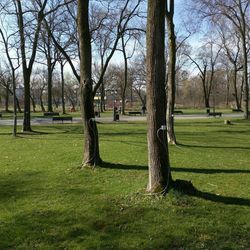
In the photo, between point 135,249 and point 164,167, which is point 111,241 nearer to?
point 135,249

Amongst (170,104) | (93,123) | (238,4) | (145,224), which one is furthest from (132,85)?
(145,224)

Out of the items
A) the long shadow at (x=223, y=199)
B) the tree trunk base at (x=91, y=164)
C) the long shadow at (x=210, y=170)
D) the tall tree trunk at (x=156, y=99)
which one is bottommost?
the long shadow at (x=210, y=170)

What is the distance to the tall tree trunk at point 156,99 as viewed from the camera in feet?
25.7

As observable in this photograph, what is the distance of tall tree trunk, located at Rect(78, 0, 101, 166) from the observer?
437 inches

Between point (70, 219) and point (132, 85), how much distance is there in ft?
249

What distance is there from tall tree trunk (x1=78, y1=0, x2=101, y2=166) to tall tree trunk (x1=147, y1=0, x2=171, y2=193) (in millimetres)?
3584

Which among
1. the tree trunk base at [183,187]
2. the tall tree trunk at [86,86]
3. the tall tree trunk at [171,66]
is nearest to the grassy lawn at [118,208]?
the tree trunk base at [183,187]

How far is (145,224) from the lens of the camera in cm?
643

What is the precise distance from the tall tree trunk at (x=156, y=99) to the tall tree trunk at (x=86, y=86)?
11.8 feet

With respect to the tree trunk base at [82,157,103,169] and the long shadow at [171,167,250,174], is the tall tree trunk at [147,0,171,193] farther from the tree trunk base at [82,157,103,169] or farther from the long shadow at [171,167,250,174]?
the tree trunk base at [82,157,103,169]

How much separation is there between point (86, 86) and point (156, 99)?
3.71 m

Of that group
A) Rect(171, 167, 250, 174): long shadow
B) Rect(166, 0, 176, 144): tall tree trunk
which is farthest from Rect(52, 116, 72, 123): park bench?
Rect(171, 167, 250, 174): long shadow

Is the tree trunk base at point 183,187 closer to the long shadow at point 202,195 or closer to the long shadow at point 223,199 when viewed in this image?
the long shadow at point 202,195

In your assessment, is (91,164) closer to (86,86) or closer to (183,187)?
(86,86)
